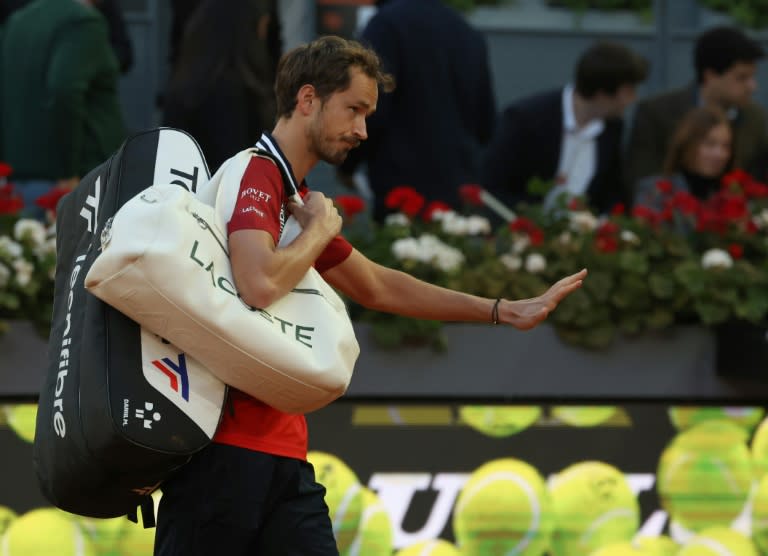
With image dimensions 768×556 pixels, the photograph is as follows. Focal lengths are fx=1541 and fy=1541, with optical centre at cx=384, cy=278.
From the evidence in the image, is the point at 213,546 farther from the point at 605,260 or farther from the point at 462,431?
the point at 605,260

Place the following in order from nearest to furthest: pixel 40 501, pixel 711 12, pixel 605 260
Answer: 1. pixel 40 501
2. pixel 605 260
3. pixel 711 12

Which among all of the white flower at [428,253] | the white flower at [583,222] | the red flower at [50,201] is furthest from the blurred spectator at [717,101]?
the red flower at [50,201]

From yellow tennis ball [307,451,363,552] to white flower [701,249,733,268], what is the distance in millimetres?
1553

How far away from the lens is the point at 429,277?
5.55 metres

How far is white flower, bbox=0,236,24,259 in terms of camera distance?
5.32m

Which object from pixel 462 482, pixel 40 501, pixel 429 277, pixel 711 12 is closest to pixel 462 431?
pixel 462 482

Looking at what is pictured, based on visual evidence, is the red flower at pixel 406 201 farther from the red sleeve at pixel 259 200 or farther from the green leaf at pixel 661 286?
the red sleeve at pixel 259 200

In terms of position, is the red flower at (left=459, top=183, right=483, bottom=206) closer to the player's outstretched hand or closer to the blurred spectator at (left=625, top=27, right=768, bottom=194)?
the blurred spectator at (left=625, top=27, right=768, bottom=194)

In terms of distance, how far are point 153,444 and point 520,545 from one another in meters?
2.66

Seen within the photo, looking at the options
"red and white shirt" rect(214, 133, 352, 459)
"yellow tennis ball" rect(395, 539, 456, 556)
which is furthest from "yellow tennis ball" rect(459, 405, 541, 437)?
"red and white shirt" rect(214, 133, 352, 459)

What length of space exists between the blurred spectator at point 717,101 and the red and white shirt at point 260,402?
392 centimetres

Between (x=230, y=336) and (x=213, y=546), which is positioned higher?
(x=230, y=336)

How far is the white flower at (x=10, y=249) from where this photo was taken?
5324 mm

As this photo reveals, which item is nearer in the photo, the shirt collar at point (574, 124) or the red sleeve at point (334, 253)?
the red sleeve at point (334, 253)
